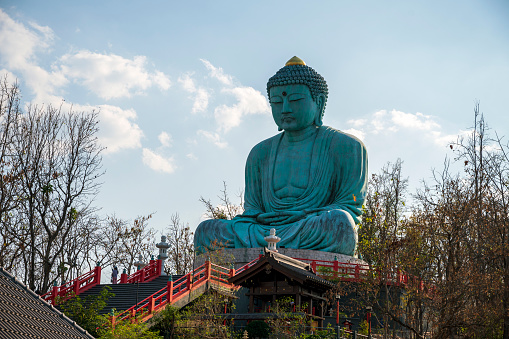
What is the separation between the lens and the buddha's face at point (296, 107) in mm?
23688

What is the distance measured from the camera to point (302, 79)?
2373 cm

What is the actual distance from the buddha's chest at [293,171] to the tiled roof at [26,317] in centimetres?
Answer: 1411

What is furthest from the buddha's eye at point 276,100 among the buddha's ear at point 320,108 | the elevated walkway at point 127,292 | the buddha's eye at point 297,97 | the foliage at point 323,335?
the foliage at point 323,335

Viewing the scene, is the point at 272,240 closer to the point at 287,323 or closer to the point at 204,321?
the point at 204,321

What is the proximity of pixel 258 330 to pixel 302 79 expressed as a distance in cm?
1209

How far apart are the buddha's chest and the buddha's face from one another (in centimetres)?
78

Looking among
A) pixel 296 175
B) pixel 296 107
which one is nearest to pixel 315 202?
pixel 296 175

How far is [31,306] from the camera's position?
9.43 m

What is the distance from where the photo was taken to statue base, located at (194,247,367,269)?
20125 millimetres

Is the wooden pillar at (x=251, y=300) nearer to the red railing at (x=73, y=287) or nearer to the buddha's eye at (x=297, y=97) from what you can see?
the red railing at (x=73, y=287)

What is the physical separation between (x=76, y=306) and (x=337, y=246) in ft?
27.1

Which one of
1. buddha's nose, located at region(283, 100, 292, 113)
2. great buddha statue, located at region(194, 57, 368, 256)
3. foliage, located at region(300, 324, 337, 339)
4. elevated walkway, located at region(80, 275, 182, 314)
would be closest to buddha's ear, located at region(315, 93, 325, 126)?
great buddha statue, located at region(194, 57, 368, 256)

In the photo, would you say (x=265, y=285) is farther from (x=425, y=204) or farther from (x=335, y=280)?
(x=425, y=204)

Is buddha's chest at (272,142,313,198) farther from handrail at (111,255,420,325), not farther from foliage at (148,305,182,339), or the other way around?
foliage at (148,305,182,339)
